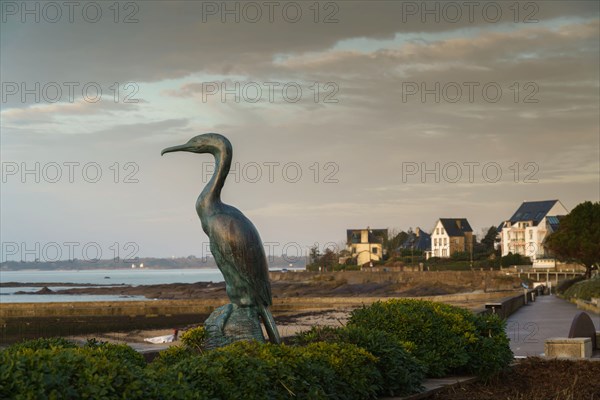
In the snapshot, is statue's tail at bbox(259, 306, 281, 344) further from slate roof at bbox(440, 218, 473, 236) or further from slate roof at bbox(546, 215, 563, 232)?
slate roof at bbox(440, 218, 473, 236)

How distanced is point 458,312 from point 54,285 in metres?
183

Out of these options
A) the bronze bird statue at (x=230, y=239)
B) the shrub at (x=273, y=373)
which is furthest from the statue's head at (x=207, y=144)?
the shrub at (x=273, y=373)

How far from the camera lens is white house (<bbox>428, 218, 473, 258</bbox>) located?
151375mm

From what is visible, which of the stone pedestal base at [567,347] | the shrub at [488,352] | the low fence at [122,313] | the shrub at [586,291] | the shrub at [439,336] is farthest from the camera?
the low fence at [122,313]

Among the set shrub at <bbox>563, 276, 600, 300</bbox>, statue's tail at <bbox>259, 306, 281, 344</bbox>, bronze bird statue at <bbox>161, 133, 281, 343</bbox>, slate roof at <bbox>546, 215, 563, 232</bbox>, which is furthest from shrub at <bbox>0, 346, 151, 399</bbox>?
slate roof at <bbox>546, 215, 563, 232</bbox>

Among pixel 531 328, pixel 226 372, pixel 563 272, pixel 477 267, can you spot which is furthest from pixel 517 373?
pixel 477 267

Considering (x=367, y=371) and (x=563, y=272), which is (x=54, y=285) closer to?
(x=563, y=272)

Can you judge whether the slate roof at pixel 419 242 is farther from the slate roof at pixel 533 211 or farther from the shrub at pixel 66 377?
the shrub at pixel 66 377

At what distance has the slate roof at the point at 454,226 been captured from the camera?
152 metres

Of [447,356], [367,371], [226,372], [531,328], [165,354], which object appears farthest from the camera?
[531,328]

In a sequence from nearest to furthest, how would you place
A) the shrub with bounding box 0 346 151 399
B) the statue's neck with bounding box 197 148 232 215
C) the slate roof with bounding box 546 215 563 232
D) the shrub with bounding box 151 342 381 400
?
the shrub with bounding box 0 346 151 399
the shrub with bounding box 151 342 381 400
the statue's neck with bounding box 197 148 232 215
the slate roof with bounding box 546 215 563 232

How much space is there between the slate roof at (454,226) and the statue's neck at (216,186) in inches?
5603

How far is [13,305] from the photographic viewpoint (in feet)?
231

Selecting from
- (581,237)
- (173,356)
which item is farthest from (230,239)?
(581,237)
